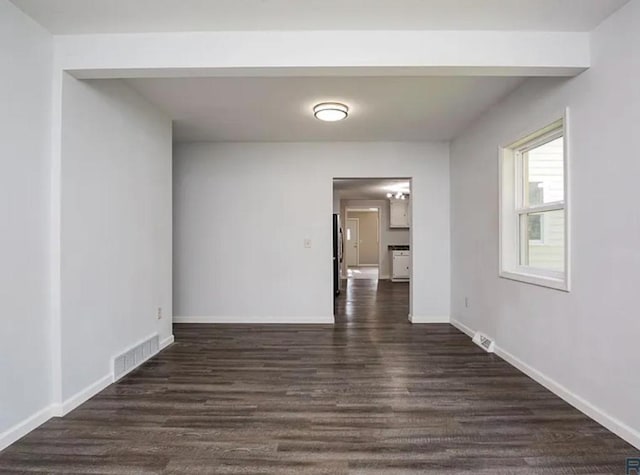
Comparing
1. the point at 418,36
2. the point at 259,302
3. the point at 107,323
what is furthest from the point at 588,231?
the point at 259,302

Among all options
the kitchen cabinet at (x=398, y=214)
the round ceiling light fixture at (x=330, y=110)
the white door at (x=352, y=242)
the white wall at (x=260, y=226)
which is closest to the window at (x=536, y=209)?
the round ceiling light fixture at (x=330, y=110)

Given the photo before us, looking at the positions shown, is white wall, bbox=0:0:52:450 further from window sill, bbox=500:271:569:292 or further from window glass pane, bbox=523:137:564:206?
window glass pane, bbox=523:137:564:206

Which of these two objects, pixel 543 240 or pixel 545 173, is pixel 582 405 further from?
pixel 545 173

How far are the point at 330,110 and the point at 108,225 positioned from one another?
2.13 metres

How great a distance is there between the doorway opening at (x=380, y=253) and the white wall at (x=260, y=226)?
0.75m

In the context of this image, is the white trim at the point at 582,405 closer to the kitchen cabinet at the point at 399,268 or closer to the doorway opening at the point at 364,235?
the kitchen cabinet at the point at 399,268

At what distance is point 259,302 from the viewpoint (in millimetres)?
5062

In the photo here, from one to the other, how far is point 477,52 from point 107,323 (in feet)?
10.5

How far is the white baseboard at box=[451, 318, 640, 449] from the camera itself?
209cm

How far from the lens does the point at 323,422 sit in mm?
2344

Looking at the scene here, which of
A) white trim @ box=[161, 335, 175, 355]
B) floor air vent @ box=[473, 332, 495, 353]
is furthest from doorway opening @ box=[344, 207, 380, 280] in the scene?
white trim @ box=[161, 335, 175, 355]

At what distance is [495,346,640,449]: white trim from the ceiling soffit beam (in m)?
2.11

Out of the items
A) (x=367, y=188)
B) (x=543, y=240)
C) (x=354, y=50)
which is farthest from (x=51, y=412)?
(x=367, y=188)

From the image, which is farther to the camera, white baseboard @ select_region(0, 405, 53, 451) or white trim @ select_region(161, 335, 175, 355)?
white trim @ select_region(161, 335, 175, 355)
